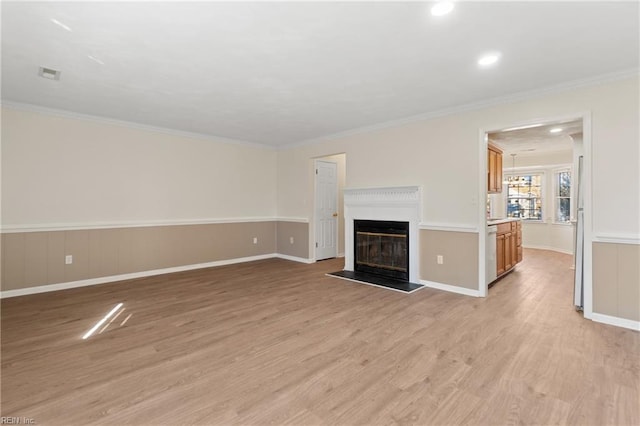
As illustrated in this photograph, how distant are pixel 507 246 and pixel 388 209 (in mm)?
2119

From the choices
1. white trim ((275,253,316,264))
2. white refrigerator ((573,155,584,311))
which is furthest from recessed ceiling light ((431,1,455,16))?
white trim ((275,253,316,264))

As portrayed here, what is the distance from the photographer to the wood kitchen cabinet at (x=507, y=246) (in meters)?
4.79

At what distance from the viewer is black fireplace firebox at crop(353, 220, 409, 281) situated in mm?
4824

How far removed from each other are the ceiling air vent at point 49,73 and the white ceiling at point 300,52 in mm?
67

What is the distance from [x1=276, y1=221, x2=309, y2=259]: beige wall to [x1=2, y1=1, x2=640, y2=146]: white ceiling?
285 cm

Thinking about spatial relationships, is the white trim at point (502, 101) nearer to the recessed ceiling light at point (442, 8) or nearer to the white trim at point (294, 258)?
the recessed ceiling light at point (442, 8)

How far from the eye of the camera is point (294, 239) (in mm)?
6578

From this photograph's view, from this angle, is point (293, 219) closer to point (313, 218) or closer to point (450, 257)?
point (313, 218)

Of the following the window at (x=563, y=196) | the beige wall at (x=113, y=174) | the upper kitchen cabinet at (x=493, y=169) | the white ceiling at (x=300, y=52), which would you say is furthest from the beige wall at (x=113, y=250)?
the window at (x=563, y=196)

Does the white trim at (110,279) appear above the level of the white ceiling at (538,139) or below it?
below

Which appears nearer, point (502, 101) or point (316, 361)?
point (316, 361)

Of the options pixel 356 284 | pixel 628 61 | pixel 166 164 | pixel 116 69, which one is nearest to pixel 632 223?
pixel 628 61

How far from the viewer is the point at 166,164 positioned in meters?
5.30

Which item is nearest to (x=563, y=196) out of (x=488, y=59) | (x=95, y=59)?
(x=488, y=59)
